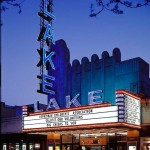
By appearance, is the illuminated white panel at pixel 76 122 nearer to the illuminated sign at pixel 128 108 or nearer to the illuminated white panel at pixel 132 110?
the illuminated sign at pixel 128 108

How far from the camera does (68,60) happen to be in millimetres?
Answer: 25203

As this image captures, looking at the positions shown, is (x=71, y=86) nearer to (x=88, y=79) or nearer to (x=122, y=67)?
(x=88, y=79)

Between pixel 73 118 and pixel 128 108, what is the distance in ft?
11.4

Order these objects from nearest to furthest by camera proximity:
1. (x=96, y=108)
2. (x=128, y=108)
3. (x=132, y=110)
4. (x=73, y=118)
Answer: (x=128, y=108)
(x=132, y=110)
(x=96, y=108)
(x=73, y=118)

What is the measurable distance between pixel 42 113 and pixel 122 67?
6281 millimetres

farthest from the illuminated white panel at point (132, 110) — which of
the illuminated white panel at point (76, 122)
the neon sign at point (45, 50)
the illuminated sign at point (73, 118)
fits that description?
the neon sign at point (45, 50)

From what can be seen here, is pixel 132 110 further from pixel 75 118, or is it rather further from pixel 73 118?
pixel 73 118

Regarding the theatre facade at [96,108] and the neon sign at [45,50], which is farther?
the neon sign at [45,50]

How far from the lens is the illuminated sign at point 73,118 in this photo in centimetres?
1600

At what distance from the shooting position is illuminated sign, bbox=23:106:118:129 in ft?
52.5

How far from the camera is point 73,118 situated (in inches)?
703

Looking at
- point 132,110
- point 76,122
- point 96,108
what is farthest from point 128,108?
point 76,122

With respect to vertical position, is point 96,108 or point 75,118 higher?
point 96,108

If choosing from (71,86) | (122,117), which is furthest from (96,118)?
(71,86)
